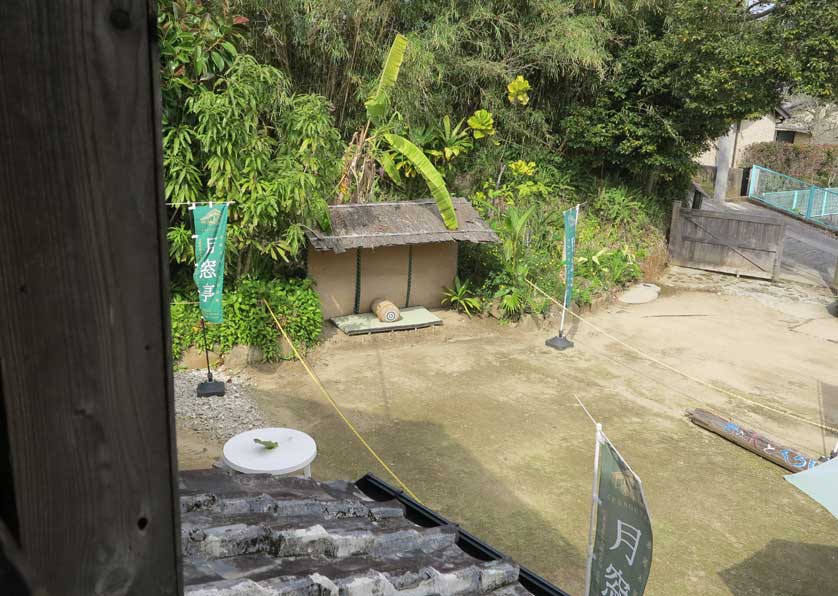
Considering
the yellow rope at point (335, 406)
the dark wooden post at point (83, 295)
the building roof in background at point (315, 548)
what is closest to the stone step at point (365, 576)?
the building roof in background at point (315, 548)

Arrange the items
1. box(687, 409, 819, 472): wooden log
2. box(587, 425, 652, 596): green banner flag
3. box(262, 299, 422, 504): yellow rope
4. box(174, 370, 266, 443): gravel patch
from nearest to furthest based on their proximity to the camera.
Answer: box(587, 425, 652, 596): green banner flag, box(262, 299, 422, 504): yellow rope, box(687, 409, 819, 472): wooden log, box(174, 370, 266, 443): gravel patch

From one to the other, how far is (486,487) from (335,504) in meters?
4.17

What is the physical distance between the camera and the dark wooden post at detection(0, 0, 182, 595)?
0.79 meters

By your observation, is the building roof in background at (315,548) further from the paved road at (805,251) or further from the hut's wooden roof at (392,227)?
the paved road at (805,251)

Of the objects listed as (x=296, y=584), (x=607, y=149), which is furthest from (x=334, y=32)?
(x=296, y=584)

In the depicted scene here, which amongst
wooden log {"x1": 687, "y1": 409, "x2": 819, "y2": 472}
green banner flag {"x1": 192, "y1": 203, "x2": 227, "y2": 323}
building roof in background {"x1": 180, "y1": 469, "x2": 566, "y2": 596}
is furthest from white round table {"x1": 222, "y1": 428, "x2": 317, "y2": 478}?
wooden log {"x1": 687, "y1": 409, "x2": 819, "y2": 472}

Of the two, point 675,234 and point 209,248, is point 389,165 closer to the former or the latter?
point 209,248

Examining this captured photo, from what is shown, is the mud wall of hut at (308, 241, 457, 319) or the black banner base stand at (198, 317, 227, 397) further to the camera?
the mud wall of hut at (308, 241, 457, 319)

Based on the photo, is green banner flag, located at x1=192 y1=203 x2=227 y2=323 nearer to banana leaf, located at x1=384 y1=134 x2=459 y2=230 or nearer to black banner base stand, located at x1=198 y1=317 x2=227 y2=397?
black banner base stand, located at x1=198 y1=317 x2=227 y2=397

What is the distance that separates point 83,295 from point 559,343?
37.6ft

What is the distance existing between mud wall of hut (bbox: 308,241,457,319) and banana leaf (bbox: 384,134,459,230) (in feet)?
2.64

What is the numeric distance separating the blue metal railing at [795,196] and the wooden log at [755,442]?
50.7 feet

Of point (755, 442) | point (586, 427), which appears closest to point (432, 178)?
point (586, 427)

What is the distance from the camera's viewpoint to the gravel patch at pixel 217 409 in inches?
336
